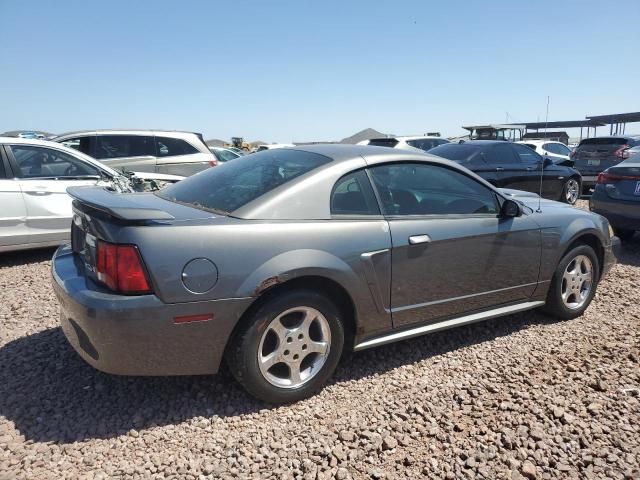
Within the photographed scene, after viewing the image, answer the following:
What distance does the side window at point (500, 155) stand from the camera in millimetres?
8695

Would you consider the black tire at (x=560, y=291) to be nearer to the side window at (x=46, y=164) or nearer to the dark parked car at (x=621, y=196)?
the dark parked car at (x=621, y=196)

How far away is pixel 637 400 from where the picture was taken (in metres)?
2.84

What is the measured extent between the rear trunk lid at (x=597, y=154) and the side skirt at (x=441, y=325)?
994 centimetres

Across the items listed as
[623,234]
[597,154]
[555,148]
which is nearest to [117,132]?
[623,234]

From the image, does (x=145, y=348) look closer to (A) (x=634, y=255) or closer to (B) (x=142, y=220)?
(B) (x=142, y=220)

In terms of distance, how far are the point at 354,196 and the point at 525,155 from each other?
23.8 feet

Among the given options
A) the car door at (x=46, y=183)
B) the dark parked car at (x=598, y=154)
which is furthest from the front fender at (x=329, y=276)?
the dark parked car at (x=598, y=154)

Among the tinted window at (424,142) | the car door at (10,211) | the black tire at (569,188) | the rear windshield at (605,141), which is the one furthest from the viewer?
the tinted window at (424,142)

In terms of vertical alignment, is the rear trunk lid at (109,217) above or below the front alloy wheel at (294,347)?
above

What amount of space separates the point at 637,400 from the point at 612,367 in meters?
0.41

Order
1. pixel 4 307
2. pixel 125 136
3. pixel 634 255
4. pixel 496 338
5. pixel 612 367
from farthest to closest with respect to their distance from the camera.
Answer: pixel 125 136 → pixel 634 255 → pixel 4 307 → pixel 496 338 → pixel 612 367

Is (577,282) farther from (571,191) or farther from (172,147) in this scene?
(571,191)

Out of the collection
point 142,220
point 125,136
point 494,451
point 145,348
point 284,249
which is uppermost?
A: point 125,136

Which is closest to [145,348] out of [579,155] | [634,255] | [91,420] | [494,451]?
[91,420]
